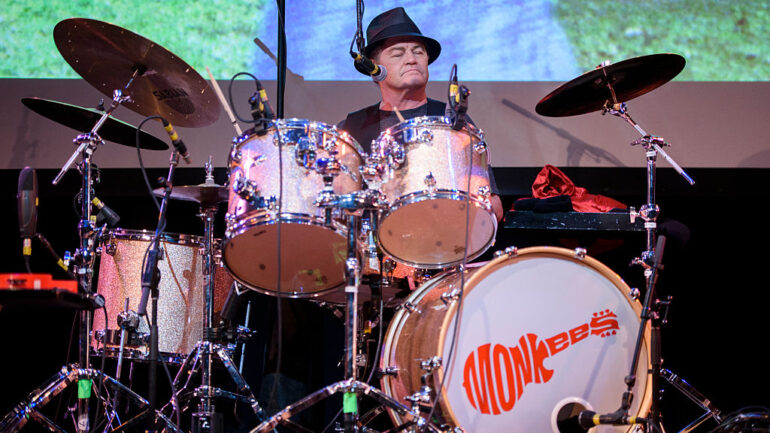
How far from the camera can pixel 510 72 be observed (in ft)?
13.5

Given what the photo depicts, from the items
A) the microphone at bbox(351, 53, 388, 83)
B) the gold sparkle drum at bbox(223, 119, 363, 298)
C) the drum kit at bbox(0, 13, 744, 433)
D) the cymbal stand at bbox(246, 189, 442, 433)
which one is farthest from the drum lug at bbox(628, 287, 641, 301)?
the microphone at bbox(351, 53, 388, 83)

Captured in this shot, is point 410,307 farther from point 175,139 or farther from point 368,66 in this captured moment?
point 175,139

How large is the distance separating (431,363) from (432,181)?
0.61 metres

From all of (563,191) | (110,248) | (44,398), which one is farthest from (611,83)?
(44,398)

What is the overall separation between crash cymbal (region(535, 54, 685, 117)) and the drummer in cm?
63

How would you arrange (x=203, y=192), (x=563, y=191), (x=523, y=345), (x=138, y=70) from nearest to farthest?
(x=523, y=345) → (x=203, y=192) → (x=138, y=70) → (x=563, y=191)

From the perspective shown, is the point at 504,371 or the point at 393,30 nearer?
the point at 504,371

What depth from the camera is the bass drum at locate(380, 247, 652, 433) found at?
2352mm

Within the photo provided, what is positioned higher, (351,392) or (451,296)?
(451,296)

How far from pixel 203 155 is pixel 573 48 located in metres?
2.24

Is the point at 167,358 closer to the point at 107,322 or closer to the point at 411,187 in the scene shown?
the point at 107,322

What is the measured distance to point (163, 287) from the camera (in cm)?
327

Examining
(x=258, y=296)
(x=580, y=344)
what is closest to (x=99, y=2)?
(x=258, y=296)

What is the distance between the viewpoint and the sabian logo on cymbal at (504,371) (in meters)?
2.35
